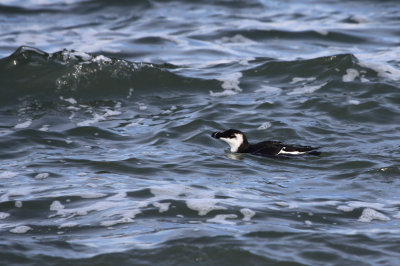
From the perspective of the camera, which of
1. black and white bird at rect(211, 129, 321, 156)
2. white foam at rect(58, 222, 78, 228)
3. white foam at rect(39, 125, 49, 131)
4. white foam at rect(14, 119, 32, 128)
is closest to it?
white foam at rect(58, 222, 78, 228)

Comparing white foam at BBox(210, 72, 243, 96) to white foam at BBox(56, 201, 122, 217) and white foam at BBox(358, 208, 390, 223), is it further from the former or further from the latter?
white foam at BBox(358, 208, 390, 223)

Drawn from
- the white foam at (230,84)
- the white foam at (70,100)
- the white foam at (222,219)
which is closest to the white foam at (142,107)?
the white foam at (70,100)

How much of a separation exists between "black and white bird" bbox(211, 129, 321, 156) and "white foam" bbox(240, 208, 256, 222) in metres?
2.47

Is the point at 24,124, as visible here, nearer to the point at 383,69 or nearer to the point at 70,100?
the point at 70,100

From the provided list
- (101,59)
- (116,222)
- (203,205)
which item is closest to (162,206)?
(203,205)

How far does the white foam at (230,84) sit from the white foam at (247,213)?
241 inches

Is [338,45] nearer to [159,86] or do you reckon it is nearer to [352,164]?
[159,86]

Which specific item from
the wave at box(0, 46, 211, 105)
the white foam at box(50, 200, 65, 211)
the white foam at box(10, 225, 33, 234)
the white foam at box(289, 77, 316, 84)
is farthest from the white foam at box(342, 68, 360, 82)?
the white foam at box(10, 225, 33, 234)

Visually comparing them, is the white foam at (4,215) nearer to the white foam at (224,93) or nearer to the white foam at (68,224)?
the white foam at (68,224)

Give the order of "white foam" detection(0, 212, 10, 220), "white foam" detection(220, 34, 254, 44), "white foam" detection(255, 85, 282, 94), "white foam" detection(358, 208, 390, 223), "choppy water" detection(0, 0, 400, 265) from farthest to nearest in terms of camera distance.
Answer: "white foam" detection(220, 34, 254, 44), "white foam" detection(255, 85, 282, 94), "white foam" detection(0, 212, 10, 220), "white foam" detection(358, 208, 390, 223), "choppy water" detection(0, 0, 400, 265)

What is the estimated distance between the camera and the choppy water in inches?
307

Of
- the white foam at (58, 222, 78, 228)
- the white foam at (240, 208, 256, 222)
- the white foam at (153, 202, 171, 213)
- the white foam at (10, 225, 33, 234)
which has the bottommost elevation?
the white foam at (240, 208, 256, 222)

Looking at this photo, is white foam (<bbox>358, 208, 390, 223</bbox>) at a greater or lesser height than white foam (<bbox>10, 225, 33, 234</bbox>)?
lesser

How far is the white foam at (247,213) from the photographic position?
27.5 feet
